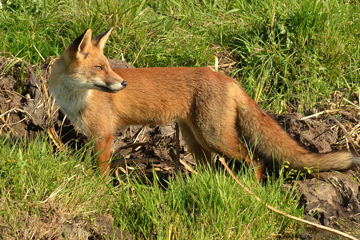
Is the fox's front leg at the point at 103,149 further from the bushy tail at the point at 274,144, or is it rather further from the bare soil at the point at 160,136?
Result: the bushy tail at the point at 274,144

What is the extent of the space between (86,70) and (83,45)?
27cm

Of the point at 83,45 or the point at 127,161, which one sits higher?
the point at 83,45

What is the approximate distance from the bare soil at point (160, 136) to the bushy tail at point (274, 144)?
0.18 metres

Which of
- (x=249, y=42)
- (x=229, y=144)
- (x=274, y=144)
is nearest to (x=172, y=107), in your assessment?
(x=229, y=144)

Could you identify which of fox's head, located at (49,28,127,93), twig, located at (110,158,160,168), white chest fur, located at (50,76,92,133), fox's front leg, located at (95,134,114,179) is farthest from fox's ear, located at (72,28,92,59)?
twig, located at (110,158,160,168)

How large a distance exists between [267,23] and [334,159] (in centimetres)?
307

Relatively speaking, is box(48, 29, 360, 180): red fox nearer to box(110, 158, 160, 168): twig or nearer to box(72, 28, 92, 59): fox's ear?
box(72, 28, 92, 59): fox's ear

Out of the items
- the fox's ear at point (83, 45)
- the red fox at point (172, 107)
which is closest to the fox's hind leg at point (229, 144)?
the red fox at point (172, 107)

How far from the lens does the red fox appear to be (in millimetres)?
5312

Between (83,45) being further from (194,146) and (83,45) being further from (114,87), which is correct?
(194,146)

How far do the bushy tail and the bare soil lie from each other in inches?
7.2

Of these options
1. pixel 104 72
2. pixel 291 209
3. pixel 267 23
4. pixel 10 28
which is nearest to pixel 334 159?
pixel 291 209

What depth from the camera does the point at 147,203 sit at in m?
4.30

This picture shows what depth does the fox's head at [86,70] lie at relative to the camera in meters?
5.16
